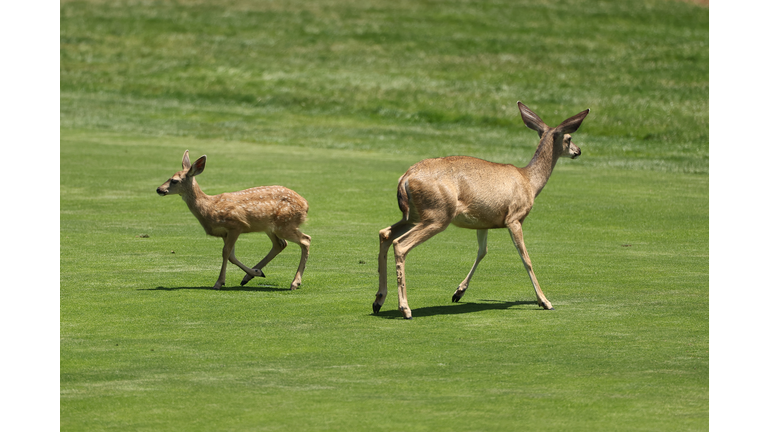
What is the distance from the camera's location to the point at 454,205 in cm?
1168

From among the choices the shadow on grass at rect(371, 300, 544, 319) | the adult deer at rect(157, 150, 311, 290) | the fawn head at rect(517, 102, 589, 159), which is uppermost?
the fawn head at rect(517, 102, 589, 159)

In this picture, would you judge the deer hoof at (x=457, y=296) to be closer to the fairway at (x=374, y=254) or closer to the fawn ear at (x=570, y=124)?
the fairway at (x=374, y=254)

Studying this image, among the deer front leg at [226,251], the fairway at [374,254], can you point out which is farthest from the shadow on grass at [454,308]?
the deer front leg at [226,251]

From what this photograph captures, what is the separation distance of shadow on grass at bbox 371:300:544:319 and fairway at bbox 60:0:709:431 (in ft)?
0.21

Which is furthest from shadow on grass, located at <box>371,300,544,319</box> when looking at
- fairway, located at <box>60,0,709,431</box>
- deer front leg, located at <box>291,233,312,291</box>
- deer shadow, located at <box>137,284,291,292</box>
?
deer shadow, located at <box>137,284,291,292</box>

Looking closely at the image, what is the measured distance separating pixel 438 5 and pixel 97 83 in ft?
81.8

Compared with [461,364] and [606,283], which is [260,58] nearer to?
[606,283]

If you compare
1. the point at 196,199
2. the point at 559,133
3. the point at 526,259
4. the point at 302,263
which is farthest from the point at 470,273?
the point at 196,199

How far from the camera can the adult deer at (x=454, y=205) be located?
11594 mm

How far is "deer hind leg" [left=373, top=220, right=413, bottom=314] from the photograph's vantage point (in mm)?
11578

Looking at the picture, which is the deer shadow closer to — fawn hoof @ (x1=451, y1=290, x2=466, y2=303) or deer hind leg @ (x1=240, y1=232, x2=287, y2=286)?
deer hind leg @ (x1=240, y1=232, x2=287, y2=286)

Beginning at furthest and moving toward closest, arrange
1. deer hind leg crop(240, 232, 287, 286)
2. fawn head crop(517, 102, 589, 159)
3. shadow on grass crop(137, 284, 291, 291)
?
deer hind leg crop(240, 232, 287, 286), shadow on grass crop(137, 284, 291, 291), fawn head crop(517, 102, 589, 159)

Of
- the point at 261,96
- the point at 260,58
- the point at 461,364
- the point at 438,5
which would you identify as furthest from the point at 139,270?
the point at 438,5

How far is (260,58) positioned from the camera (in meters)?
52.0
